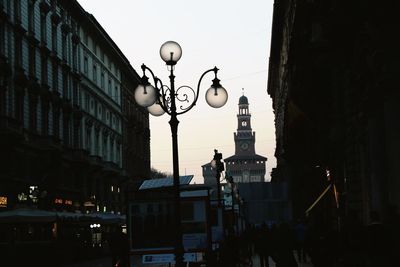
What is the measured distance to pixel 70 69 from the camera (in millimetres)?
63000

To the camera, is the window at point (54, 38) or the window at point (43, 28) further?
the window at point (54, 38)

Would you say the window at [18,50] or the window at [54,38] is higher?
the window at [54,38]

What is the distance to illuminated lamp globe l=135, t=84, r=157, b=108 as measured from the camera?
55.4ft

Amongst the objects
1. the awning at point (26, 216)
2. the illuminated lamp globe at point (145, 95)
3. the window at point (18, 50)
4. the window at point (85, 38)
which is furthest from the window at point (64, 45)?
the illuminated lamp globe at point (145, 95)

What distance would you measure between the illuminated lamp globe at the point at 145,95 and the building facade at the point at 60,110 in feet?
90.3

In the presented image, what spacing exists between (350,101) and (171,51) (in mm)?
9566

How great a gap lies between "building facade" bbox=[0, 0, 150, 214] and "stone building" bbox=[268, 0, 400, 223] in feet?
54.7

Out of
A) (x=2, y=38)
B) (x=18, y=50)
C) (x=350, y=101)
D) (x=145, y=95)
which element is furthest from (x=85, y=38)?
(x=145, y=95)

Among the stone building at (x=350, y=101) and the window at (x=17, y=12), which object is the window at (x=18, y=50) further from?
the stone building at (x=350, y=101)

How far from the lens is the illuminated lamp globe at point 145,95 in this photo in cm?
1688

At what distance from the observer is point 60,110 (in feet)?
196

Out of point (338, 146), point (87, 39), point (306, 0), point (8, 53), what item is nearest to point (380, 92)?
point (338, 146)

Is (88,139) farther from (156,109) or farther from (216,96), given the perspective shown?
(216,96)

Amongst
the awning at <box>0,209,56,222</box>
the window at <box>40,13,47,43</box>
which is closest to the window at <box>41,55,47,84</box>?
the window at <box>40,13,47,43</box>
